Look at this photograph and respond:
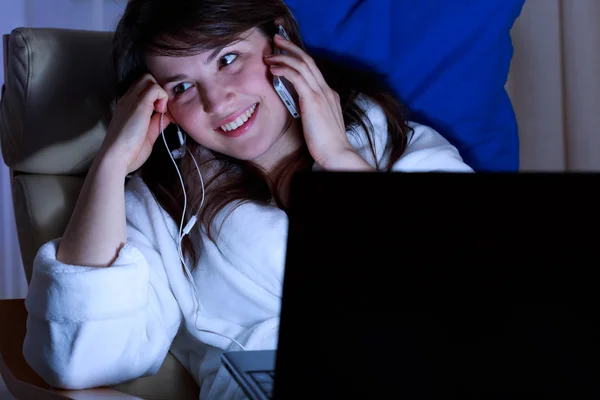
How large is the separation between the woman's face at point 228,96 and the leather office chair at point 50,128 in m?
0.19

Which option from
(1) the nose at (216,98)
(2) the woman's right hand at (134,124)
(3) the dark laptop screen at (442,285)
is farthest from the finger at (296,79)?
(3) the dark laptop screen at (442,285)

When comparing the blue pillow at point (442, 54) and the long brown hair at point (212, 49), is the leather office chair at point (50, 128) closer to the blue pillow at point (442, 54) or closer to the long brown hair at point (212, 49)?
the long brown hair at point (212, 49)

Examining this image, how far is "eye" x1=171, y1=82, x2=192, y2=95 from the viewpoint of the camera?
51.4 inches

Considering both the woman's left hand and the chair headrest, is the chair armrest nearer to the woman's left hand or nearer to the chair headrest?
the chair headrest

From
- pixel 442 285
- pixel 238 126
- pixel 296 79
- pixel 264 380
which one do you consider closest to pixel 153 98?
pixel 238 126

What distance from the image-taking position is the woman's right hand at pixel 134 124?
4.14ft

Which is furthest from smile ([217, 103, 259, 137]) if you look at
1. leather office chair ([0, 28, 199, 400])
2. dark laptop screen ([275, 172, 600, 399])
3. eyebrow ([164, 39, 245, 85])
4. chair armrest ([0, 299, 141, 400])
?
dark laptop screen ([275, 172, 600, 399])

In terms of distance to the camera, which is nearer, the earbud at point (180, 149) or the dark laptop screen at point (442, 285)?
the dark laptop screen at point (442, 285)

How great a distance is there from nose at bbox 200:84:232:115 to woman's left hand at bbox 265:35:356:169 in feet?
0.35

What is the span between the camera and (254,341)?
1275mm

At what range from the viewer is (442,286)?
0.54m

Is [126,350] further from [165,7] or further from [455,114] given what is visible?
[455,114]

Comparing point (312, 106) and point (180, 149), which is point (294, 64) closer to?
point (312, 106)

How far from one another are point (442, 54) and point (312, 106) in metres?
0.47
